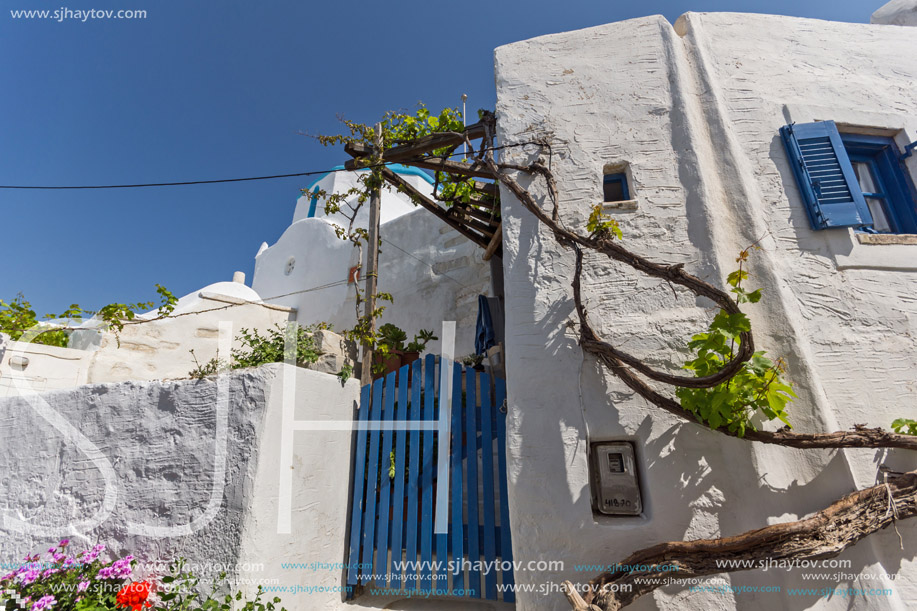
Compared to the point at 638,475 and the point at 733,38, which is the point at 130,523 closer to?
the point at 638,475

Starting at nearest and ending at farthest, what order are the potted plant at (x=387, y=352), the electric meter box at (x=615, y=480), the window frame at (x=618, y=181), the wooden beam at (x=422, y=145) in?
the electric meter box at (x=615, y=480)
the window frame at (x=618, y=181)
the potted plant at (x=387, y=352)
the wooden beam at (x=422, y=145)

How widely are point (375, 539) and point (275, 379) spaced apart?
1630 millimetres

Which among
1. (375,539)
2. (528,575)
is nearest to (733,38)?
(528,575)

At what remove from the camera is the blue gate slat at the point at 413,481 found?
3.43 meters

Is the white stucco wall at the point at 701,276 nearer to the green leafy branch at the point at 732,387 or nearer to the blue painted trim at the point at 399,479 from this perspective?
the green leafy branch at the point at 732,387

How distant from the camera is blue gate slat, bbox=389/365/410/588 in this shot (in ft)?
11.4

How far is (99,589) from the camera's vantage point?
2.97 meters

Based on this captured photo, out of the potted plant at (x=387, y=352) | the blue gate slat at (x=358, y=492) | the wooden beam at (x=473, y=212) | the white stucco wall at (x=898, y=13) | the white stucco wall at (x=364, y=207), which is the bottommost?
the blue gate slat at (x=358, y=492)

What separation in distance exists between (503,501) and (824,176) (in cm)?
362

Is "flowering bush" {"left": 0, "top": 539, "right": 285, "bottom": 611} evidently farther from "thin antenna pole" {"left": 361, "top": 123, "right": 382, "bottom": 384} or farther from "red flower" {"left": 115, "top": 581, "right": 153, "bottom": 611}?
"thin antenna pole" {"left": 361, "top": 123, "right": 382, "bottom": 384}

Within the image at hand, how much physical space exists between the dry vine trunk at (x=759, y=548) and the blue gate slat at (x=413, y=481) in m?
1.49

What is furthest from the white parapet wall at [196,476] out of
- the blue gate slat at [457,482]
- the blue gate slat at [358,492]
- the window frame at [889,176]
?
the window frame at [889,176]

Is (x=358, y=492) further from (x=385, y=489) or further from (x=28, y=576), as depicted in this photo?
(x=28, y=576)

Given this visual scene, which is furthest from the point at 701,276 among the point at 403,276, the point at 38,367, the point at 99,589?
the point at 38,367
